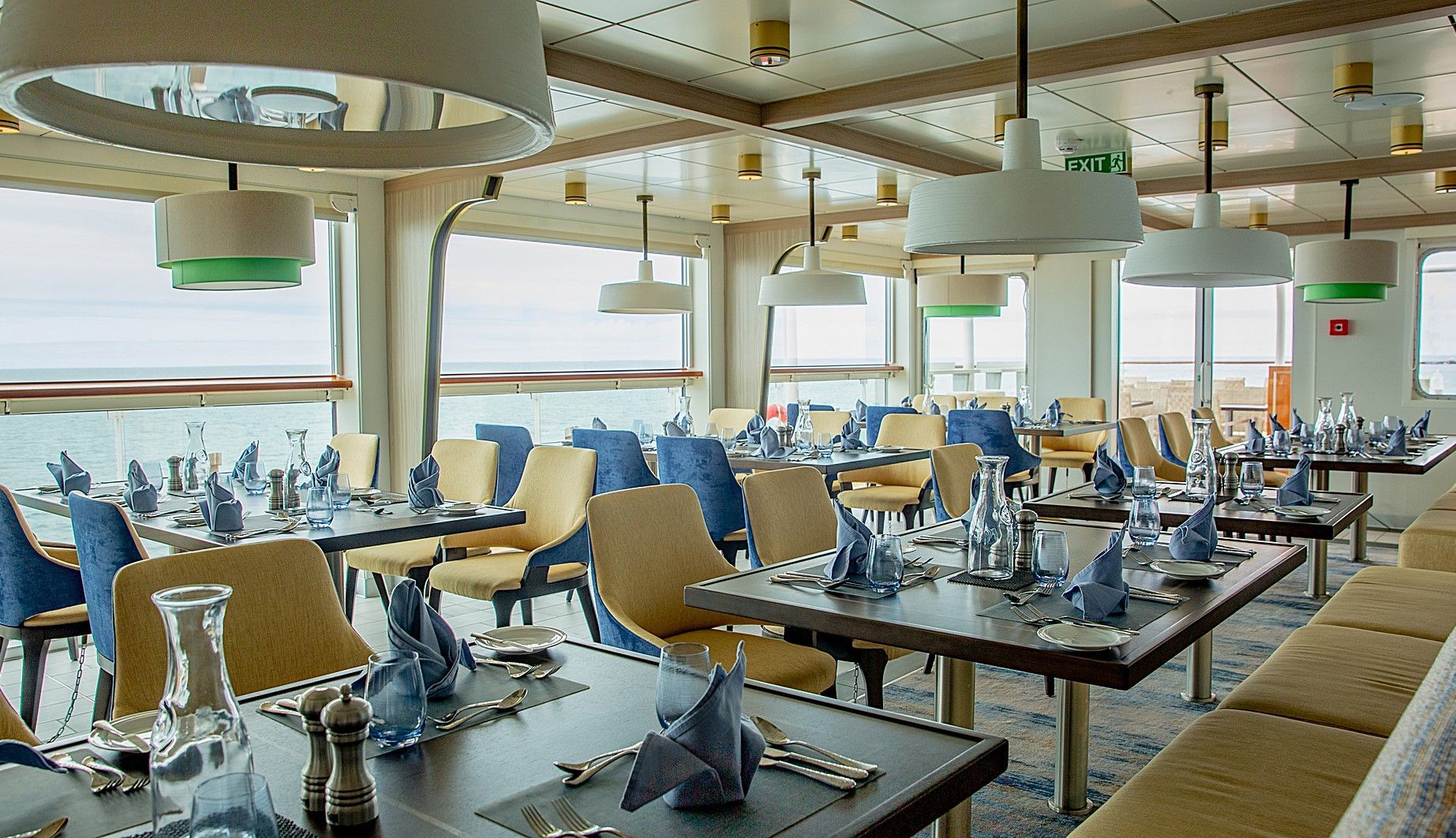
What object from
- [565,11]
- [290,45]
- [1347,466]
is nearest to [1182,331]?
[1347,466]

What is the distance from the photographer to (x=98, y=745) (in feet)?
5.06

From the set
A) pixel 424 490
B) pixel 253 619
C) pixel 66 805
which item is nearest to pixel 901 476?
pixel 424 490

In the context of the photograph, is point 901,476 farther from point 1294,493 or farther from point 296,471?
point 296,471

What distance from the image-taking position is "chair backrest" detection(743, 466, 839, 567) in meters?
3.28

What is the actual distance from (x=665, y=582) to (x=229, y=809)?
1866 millimetres

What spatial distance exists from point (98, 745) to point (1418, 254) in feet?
32.5

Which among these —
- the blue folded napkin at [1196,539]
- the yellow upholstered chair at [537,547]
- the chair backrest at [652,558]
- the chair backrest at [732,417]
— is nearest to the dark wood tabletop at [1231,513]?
the blue folded napkin at [1196,539]

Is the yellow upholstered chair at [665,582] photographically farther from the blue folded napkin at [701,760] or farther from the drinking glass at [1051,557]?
the blue folded napkin at [701,760]

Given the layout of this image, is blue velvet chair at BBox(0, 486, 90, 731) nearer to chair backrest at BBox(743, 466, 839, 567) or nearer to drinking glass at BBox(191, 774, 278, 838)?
chair backrest at BBox(743, 466, 839, 567)

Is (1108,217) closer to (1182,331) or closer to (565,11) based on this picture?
(565,11)

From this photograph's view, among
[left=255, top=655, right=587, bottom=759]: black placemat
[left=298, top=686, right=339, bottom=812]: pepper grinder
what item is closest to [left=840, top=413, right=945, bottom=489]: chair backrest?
[left=255, top=655, right=587, bottom=759]: black placemat

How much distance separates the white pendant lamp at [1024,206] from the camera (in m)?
2.37

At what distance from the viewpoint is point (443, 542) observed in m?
4.32

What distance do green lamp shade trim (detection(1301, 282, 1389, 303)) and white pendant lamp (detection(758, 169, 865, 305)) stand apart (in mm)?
2559
